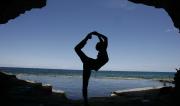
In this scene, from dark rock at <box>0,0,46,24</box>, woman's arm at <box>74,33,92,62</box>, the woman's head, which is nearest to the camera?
woman's arm at <box>74,33,92,62</box>

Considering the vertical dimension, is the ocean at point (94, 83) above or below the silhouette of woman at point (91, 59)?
below

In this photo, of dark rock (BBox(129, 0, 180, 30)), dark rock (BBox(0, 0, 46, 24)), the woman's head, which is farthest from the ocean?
the woman's head

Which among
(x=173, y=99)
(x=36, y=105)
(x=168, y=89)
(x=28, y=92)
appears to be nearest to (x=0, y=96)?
(x=36, y=105)

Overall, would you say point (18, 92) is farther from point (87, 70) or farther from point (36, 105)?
point (87, 70)

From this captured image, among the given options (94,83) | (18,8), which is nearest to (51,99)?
(18,8)

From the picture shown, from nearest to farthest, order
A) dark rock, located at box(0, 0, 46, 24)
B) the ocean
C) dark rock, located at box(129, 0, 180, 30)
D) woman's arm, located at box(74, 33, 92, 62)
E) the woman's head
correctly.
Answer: woman's arm, located at box(74, 33, 92, 62)
the woman's head
dark rock, located at box(129, 0, 180, 30)
dark rock, located at box(0, 0, 46, 24)
the ocean

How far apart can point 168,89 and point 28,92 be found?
27.6ft

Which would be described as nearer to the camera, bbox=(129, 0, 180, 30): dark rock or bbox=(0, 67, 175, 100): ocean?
bbox=(129, 0, 180, 30): dark rock

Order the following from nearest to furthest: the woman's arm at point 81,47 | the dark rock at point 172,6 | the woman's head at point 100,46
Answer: the woman's arm at point 81,47 → the woman's head at point 100,46 → the dark rock at point 172,6

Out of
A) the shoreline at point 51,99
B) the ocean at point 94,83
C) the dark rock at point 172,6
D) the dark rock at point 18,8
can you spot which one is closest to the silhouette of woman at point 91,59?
the shoreline at point 51,99

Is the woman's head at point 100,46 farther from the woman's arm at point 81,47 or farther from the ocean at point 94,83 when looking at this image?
the ocean at point 94,83

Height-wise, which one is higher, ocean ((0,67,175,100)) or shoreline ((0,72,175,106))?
shoreline ((0,72,175,106))

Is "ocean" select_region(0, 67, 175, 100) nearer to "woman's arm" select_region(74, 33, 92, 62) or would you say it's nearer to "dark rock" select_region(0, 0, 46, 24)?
"dark rock" select_region(0, 0, 46, 24)

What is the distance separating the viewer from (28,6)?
21844 millimetres
